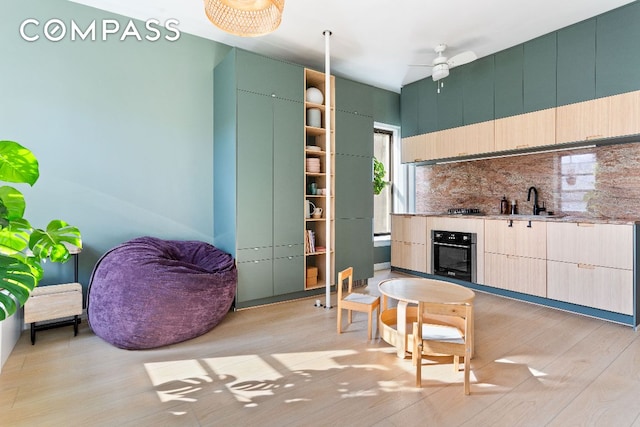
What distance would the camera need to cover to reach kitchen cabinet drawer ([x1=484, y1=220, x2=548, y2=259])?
12.3 ft

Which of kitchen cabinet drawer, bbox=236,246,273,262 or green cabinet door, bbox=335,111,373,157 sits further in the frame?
green cabinet door, bbox=335,111,373,157

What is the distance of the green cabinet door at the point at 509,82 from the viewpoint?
4.18 meters

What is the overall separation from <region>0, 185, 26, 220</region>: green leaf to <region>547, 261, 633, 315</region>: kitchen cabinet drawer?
4.43 metres

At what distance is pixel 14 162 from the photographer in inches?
56.6

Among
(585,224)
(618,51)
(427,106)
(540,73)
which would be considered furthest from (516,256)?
(427,106)

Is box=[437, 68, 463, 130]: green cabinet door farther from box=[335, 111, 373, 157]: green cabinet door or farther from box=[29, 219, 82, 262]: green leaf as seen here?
box=[29, 219, 82, 262]: green leaf

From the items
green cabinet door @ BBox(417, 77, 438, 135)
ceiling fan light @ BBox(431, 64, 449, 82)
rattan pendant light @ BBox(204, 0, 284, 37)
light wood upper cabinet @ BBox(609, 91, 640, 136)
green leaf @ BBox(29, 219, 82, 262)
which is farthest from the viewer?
green cabinet door @ BBox(417, 77, 438, 135)

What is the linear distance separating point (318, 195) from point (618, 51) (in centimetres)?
342

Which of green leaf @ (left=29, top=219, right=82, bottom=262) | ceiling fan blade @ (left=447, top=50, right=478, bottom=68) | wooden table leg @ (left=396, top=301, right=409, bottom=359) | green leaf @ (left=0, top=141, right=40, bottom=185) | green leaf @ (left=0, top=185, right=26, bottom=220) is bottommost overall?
wooden table leg @ (left=396, top=301, right=409, bottom=359)

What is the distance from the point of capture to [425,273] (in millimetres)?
4980

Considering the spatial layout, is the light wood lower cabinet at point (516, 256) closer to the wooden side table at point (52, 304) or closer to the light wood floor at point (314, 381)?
the light wood floor at point (314, 381)

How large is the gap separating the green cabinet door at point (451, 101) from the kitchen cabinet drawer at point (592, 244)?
1988 millimetres

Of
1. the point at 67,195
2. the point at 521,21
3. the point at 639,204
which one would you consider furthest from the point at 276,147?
the point at 639,204

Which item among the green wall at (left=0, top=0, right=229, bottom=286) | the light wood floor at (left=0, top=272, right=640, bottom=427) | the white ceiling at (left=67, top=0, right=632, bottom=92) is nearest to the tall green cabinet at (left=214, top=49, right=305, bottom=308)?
the green wall at (left=0, top=0, right=229, bottom=286)
